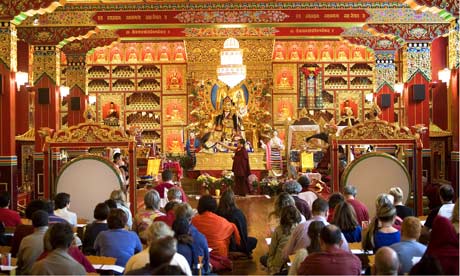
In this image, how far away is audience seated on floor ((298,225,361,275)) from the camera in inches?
205

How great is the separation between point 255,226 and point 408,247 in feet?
23.3

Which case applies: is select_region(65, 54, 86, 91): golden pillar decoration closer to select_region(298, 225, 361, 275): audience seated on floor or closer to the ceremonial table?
the ceremonial table

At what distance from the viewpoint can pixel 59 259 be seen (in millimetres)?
5035

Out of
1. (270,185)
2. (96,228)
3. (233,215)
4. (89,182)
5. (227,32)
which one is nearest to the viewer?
(96,228)

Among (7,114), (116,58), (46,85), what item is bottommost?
(7,114)

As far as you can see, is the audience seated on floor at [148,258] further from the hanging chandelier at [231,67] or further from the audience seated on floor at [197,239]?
the hanging chandelier at [231,67]

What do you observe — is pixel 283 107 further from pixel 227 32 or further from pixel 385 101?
pixel 385 101

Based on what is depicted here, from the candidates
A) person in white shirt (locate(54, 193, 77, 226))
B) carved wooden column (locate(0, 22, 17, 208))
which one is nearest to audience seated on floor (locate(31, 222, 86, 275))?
person in white shirt (locate(54, 193, 77, 226))

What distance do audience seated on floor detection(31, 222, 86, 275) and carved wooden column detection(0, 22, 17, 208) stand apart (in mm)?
7583

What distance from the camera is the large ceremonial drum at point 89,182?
11.5 metres

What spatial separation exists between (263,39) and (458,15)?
496 inches

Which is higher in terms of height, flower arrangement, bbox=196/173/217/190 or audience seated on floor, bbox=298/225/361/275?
audience seated on floor, bbox=298/225/361/275

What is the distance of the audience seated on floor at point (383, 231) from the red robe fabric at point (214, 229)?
6.59ft

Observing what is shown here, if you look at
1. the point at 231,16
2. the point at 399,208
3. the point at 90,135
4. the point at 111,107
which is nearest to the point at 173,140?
the point at 111,107
